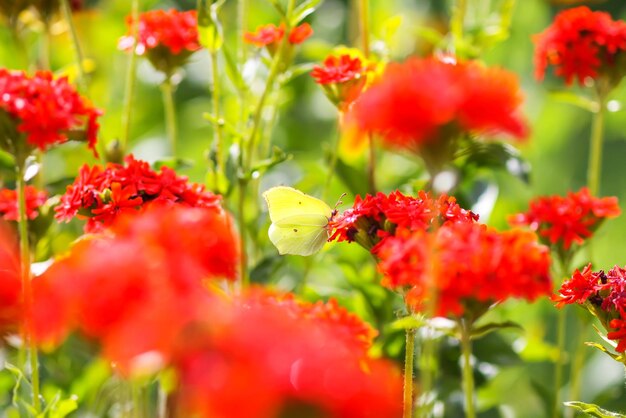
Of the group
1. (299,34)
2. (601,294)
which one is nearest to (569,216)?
(601,294)

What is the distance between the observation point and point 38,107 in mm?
629

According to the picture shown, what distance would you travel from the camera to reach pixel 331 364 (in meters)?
0.31

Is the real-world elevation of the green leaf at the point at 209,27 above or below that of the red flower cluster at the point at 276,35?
above

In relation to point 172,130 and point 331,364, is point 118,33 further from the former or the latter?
point 331,364

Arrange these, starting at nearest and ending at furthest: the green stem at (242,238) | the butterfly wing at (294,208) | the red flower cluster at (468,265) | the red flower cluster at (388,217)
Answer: the red flower cluster at (468,265) < the red flower cluster at (388,217) < the butterfly wing at (294,208) < the green stem at (242,238)

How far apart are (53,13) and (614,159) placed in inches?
40.5

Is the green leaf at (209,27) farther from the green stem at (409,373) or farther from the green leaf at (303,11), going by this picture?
the green stem at (409,373)

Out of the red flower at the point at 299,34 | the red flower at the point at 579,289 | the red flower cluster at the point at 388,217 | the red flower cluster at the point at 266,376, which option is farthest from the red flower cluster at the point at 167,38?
the red flower cluster at the point at 266,376

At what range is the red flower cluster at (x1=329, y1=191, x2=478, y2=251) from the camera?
0.54m

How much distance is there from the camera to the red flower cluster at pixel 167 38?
2.93 feet

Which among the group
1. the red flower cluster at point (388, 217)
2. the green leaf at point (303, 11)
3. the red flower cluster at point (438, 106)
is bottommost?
the red flower cluster at point (388, 217)

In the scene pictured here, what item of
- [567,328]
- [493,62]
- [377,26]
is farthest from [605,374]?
[377,26]

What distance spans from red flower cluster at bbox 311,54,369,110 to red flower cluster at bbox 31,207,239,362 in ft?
1.26

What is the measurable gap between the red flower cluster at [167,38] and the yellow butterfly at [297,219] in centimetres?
24
